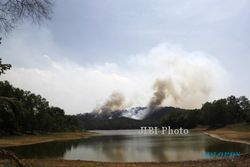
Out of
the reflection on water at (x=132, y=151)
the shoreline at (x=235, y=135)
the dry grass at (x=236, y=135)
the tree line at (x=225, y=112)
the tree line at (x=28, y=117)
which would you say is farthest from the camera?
the tree line at (x=225, y=112)

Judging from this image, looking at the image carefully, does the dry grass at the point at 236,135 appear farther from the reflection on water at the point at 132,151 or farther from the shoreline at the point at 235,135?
the reflection on water at the point at 132,151

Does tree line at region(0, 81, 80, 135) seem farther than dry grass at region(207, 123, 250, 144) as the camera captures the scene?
Yes

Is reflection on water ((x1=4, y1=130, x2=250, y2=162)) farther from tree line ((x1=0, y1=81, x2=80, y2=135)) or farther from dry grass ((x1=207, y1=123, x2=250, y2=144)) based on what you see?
tree line ((x1=0, y1=81, x2=80, y2=135))

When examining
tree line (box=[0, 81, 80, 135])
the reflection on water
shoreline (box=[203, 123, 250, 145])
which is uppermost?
tree line (box=[0, 81, 80, 135])

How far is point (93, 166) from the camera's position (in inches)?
1083

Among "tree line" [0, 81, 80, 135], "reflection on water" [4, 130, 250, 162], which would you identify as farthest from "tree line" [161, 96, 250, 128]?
"reflection on water" [4, 130, 250, 162]

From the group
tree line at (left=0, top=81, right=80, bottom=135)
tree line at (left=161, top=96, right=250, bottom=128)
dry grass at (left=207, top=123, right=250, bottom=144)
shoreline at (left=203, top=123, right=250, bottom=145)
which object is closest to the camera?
shoreline at (left=203, top=123, right=250, bottom=145)

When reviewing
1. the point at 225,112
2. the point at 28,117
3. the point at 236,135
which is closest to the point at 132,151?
the point at 236,135

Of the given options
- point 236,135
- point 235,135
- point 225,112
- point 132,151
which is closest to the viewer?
point 132,151

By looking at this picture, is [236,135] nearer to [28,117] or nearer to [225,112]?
[28,117]

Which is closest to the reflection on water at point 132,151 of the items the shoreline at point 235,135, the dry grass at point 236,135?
the shoreline at point 235,135

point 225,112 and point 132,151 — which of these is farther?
point 225,112

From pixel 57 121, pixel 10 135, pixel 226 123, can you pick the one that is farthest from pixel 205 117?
pixel 10 135

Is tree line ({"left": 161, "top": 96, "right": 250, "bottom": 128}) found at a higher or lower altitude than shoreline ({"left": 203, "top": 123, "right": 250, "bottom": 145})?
higher
